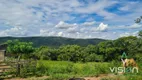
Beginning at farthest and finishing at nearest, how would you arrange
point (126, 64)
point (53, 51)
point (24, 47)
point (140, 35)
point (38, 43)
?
point (38, 43) → point (53, 51) → point (24, 47) → point (140, 35) → point (126, 64)

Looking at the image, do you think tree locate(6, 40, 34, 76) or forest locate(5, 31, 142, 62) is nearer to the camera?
tree locate(6, 40, 34, 76)

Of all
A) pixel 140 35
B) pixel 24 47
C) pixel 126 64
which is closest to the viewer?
pixel 126 64

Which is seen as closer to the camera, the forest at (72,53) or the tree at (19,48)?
the tree at (19,48)

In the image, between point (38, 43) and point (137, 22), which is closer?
point (137, 22)

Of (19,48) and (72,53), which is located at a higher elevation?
(19,48)

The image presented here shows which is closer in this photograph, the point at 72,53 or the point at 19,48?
the point at 19,48

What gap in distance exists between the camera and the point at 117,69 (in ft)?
55.6

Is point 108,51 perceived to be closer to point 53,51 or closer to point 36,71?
point 53,51

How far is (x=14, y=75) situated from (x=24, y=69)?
1.06 m

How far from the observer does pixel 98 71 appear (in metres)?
17.2

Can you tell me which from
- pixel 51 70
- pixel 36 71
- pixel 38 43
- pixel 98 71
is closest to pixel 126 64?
pixel 98 71

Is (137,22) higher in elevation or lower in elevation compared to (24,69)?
higher

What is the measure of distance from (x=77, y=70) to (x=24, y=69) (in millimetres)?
4375

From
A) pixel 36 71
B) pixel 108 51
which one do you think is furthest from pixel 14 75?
pixel 108 51
